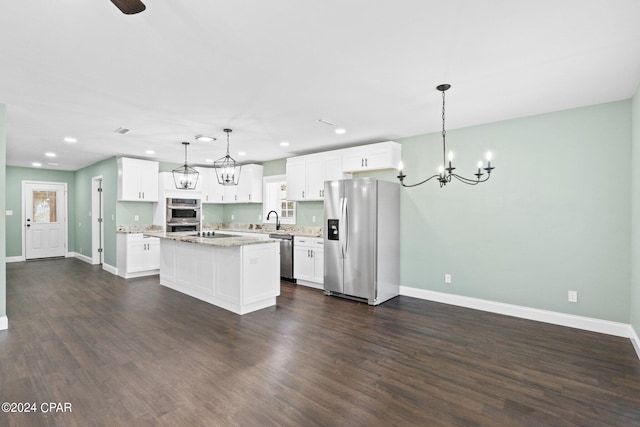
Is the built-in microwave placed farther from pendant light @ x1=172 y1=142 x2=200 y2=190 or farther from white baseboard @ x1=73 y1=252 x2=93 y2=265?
white baseboard @ x1=73 y1=252 x2=93 y2=265

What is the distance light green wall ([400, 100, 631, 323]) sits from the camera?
351cm

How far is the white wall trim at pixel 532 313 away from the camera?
349 cm

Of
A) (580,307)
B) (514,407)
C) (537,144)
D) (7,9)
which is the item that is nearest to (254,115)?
(7,9)

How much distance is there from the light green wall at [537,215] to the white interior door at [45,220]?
9767 mm

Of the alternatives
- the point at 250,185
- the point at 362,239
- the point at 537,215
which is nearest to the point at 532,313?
the point at 537,215

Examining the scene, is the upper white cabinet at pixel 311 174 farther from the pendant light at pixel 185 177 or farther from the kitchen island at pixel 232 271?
the pendant light at pixel 185 177

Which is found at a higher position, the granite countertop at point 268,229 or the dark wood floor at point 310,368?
the granite countertop at point 268,229

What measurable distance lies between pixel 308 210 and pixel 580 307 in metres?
4.53

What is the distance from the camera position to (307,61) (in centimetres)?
260

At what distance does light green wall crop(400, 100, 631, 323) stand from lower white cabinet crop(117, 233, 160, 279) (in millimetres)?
5316

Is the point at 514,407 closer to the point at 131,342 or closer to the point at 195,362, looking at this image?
the point at 195,362

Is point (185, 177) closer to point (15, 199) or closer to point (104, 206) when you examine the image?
point (104, 206)

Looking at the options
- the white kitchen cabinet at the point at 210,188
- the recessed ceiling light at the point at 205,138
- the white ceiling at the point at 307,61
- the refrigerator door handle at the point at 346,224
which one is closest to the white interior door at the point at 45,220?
the white kitchen cabinet at the point at 210,188

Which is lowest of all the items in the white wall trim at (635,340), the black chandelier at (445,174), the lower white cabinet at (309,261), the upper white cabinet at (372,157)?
the white wall trim at (635,340)
